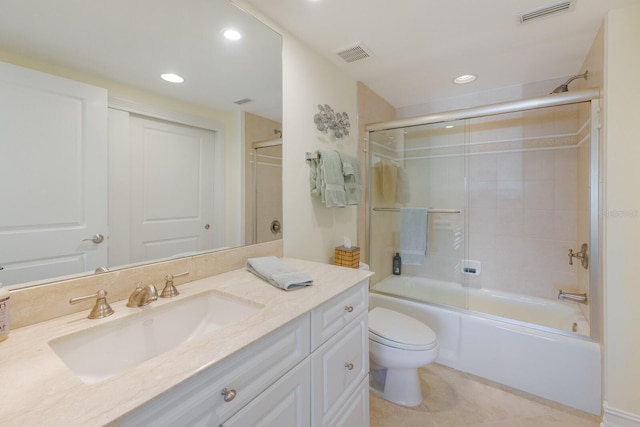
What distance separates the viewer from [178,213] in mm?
1141

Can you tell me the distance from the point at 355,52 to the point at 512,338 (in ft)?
7.05

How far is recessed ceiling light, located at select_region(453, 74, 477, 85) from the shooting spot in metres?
2.20

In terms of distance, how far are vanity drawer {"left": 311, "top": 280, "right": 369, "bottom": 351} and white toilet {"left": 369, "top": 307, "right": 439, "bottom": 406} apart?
0.46 m

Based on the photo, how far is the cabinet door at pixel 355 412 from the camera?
1082 millimetres

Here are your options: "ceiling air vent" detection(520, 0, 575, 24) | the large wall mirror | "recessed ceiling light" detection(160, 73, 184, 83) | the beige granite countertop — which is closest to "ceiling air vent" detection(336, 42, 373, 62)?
the large wall mirror

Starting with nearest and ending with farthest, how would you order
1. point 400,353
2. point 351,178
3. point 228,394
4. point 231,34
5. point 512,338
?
point 228,394 → point 231,34 → point 400,353 → point 512,338 → point 351,178

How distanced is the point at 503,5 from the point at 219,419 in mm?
2079

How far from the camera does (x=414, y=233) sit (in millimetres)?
2506

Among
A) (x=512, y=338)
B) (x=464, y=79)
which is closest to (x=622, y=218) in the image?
(x=512, y=338)

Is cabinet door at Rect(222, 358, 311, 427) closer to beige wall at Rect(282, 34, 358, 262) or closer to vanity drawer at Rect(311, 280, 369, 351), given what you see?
vanity drawer at Rect(311, 280, 369, 351)

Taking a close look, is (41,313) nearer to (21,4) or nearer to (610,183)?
(21,4)

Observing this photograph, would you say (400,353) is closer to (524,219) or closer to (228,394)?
(228,394)

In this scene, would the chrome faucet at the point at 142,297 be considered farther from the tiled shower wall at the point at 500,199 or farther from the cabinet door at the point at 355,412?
the tiled shower wall at the point at 500,199

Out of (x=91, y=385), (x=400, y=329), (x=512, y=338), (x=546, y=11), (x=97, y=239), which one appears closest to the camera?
(x=91, y=385)
